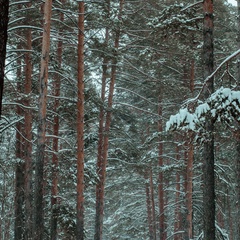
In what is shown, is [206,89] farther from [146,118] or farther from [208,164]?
[146,118]

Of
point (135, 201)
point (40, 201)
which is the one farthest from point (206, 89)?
point (135, 201)

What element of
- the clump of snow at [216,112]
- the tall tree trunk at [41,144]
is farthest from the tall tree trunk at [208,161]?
the tall tree trunk at [41,144]

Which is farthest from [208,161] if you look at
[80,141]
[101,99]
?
[101,99]

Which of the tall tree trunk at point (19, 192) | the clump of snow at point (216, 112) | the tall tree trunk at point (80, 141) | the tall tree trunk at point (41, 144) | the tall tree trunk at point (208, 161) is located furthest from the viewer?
Result: the tall tree trunk at point (19, 192)

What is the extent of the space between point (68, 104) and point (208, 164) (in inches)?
247

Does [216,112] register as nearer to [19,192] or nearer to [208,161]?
[208,161]

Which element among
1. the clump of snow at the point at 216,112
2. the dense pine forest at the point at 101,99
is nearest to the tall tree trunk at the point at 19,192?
the dense pine forest at the point at 101,99

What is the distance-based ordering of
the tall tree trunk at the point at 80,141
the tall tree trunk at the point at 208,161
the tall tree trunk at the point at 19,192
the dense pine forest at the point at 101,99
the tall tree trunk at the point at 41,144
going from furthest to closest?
the tall tree trunk at the point at 19,192 < the tall tree trunk at the point at 80,141 < the tall tree trunk at the point at 41,144 < the dense pine forest at the point at 101,99 < the tall tree trunk at the point at 208,161

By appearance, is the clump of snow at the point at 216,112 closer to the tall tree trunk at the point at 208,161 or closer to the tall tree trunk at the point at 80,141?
the tall tree trunk at the point at 208,161

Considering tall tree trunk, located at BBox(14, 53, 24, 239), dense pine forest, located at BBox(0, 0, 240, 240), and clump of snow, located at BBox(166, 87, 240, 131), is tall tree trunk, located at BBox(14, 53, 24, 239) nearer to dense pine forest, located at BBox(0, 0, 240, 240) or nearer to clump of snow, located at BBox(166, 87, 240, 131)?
dense pine forest, located at BBox(0, 0, 240, 240)

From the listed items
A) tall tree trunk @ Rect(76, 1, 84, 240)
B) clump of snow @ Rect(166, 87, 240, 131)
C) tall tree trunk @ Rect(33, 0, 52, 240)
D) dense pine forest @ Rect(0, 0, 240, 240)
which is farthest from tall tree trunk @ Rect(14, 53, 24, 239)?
clump of snow @ Rect(166, 87, 240, 131)

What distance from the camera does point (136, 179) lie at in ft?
80.9

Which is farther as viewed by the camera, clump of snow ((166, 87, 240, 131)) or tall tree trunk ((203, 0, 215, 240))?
tall tree trunk ((203, 0, 215, 240))

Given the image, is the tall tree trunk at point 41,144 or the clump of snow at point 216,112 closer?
the clump of snow at point 216,112
